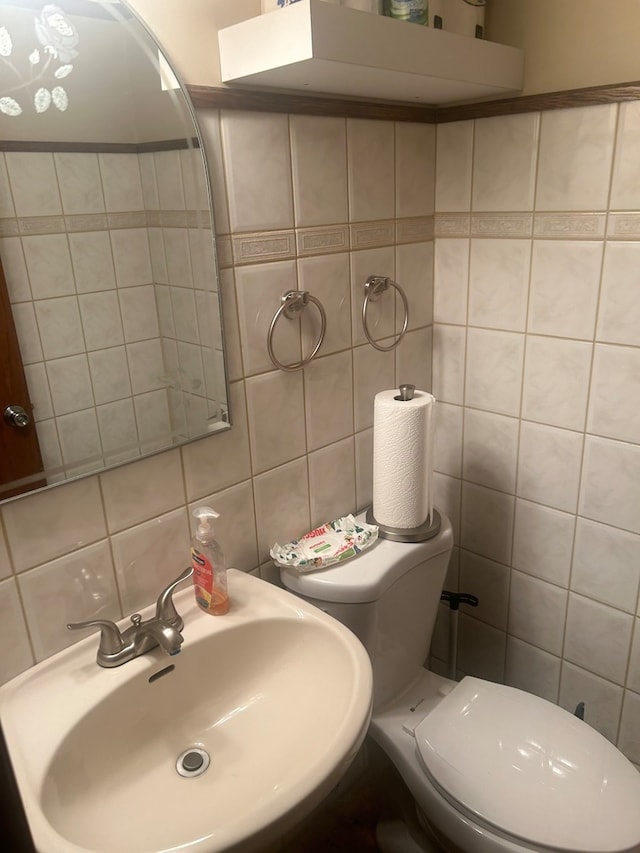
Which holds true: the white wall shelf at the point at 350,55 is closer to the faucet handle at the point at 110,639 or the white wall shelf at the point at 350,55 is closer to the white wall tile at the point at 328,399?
the white wall tile at the point at 328,399

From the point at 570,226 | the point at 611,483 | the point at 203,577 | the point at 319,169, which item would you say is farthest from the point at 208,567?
the point at 570,226

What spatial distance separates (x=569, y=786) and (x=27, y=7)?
1497 millimetres

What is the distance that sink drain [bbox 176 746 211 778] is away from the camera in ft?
3.28

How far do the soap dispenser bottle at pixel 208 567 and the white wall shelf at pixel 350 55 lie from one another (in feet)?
2.40

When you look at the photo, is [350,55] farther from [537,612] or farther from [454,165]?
[537,612]

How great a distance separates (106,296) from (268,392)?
14.4 inches

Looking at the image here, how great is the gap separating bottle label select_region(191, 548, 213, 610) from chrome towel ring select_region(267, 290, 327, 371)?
15.2 inches

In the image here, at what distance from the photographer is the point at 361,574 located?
4.06 feet

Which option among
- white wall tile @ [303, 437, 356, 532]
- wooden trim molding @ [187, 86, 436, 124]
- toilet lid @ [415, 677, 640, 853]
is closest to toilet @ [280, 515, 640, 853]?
toilet lid @ [415, 677, 640, 853]

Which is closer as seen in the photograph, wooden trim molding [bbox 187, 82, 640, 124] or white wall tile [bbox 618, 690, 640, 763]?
wooden trim molding [bbox 187, 82, 640, 124]

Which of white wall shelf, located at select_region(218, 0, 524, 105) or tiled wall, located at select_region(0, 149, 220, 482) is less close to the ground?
white wall shelf, located at select_region(218, 0, 524, 105)

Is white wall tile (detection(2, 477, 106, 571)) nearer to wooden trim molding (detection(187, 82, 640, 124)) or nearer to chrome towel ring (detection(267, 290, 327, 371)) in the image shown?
chrome towel ring (detection(267, 290, 327, 371))

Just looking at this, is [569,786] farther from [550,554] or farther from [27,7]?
[27,7]

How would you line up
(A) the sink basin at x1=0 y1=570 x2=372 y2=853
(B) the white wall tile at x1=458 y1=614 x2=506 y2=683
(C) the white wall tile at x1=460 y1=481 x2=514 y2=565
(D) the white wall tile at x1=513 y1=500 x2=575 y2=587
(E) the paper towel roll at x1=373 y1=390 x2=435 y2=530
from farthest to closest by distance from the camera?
(B) the white wall tile at x1=458 y1=614 x2=506 y2=683 < (C) the white wall tile at x1=460 y1=481 x2=514 y2=565 < (D) the white wall tile at x1=513 y1=500 x2=575 y2=587 < (E) the paper towel roll at x1=373 y1=390 x2=435 y2=530 < (A) the sink basin at x1=0 y1=570 x2=372 y2=853
